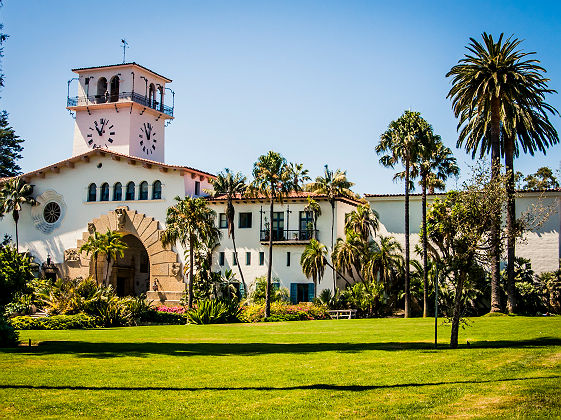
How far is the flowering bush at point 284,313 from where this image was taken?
45513mm

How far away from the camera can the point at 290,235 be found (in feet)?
172

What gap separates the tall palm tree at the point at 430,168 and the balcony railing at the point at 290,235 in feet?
30.7

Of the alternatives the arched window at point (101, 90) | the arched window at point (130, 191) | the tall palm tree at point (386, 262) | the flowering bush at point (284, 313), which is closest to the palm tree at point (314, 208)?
the tall palm tree at point (386, 262)

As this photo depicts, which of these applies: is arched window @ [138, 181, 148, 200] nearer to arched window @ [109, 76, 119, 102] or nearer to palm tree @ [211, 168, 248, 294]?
palm tree @ [211, 168, 248, 294]

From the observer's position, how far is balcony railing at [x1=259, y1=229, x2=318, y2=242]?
5138cm

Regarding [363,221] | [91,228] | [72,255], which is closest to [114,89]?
[91,228]

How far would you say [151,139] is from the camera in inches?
2571

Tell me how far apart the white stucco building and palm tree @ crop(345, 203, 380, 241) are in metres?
0.82

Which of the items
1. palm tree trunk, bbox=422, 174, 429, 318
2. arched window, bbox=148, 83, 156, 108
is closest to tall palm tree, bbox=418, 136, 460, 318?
palm tree trunk, bbox=422, 174, 429, 318

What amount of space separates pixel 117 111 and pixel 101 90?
355 cm

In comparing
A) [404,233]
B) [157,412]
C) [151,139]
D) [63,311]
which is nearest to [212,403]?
[157,412]

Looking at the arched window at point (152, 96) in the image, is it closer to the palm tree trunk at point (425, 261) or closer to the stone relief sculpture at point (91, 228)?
the stone relief sculpture at point (91, 228)

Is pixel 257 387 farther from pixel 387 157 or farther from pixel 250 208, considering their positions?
pixel 250 208

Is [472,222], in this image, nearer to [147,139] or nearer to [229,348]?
[229,348]
